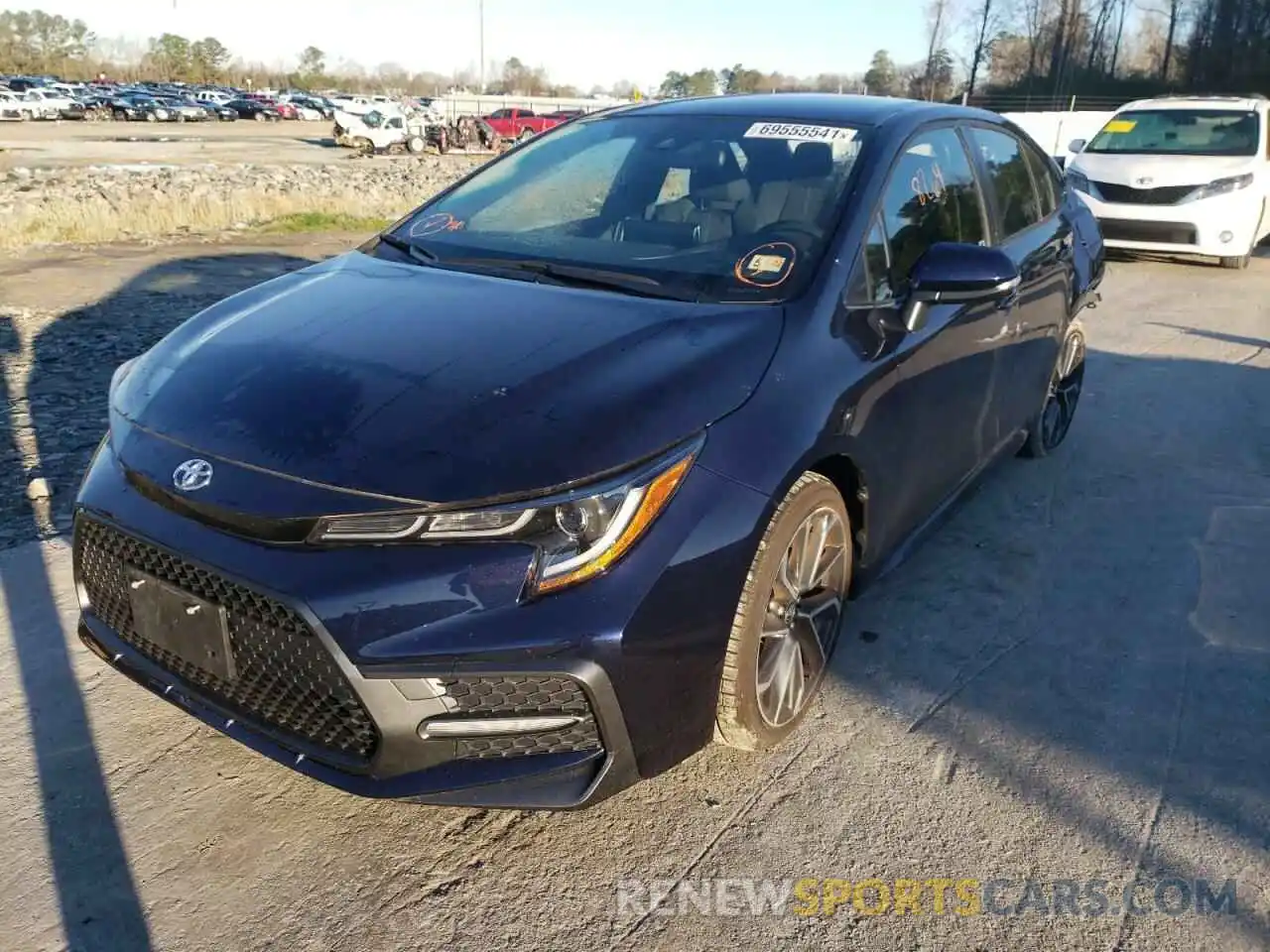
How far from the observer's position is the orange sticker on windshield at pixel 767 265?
283cm

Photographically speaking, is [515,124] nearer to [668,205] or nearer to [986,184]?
[986,184]

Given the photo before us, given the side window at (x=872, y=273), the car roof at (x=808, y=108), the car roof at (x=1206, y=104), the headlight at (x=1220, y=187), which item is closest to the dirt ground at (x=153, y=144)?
the car roof at (x=1206, y=104)

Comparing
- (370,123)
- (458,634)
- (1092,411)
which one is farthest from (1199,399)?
(370,123)

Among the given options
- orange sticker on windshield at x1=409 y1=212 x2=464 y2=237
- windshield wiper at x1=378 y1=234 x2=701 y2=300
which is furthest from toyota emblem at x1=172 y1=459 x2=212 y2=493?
orange sticker on windshield at x1=409 y1=212 x2=464 y2=237

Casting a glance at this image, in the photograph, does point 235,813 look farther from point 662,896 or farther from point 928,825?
point 928,825

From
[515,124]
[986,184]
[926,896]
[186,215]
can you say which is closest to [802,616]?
[926,896]

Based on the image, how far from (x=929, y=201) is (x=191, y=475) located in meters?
2.49

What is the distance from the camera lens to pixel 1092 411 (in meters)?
5.93

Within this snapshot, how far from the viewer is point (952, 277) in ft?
9.68

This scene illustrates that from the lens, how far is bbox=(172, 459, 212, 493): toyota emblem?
2186 millimetres

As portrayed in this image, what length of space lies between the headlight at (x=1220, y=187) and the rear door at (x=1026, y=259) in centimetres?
678

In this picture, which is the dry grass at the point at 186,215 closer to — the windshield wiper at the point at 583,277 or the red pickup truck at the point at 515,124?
the windshield wiper at the point at 583,277

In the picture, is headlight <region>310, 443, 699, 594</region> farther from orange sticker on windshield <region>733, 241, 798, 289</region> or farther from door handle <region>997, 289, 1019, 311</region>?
door handle <region>997, 289, 1019, 311</region>

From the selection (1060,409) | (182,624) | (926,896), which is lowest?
(926,896)
